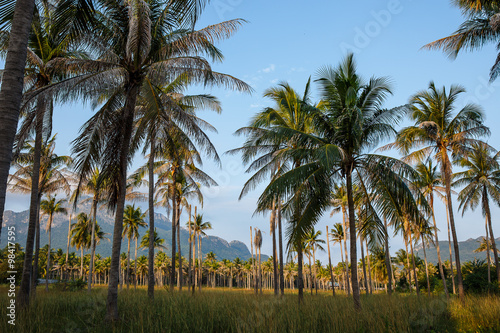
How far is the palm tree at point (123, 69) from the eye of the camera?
8812 millimetres

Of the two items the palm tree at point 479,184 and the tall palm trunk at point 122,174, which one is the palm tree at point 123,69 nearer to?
the tall palm trunk at point 122,174

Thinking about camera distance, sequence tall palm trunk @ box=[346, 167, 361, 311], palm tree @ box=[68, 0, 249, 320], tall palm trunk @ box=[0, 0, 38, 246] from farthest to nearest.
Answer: tall palm trunk @ box=[346, 167, 361, 311]
palm tree @ box=[68, 0, 249, 320]
tall palm trunk @ box=[0, 0, 38, 246]

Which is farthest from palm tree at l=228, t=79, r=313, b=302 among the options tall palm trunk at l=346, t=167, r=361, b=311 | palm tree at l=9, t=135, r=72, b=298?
palm tree at l=9, t=135, r=72, b=298

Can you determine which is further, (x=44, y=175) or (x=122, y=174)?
(x=44, y=175)

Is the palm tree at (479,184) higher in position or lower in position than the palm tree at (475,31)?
lower

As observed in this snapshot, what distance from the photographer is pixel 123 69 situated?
895 cm

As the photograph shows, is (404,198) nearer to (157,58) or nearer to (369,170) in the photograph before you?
(369,170)

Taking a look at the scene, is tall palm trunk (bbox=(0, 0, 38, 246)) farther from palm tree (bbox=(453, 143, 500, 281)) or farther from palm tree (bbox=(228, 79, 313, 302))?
palm tree (bbox=(453, 143, 500, 281))

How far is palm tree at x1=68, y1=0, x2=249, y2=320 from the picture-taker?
8.81m

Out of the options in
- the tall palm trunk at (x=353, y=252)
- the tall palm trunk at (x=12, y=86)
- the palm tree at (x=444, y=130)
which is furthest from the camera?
the palm tree at (x=444, y=130)

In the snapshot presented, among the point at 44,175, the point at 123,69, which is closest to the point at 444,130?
the point at 123,69

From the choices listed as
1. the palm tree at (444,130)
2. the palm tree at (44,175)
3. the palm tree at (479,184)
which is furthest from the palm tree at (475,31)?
the palm tree at (44,175)

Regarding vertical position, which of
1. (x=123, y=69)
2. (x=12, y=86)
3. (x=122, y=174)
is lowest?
(x=122, y=174)

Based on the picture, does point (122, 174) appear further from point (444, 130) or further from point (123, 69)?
point (444, 130)
